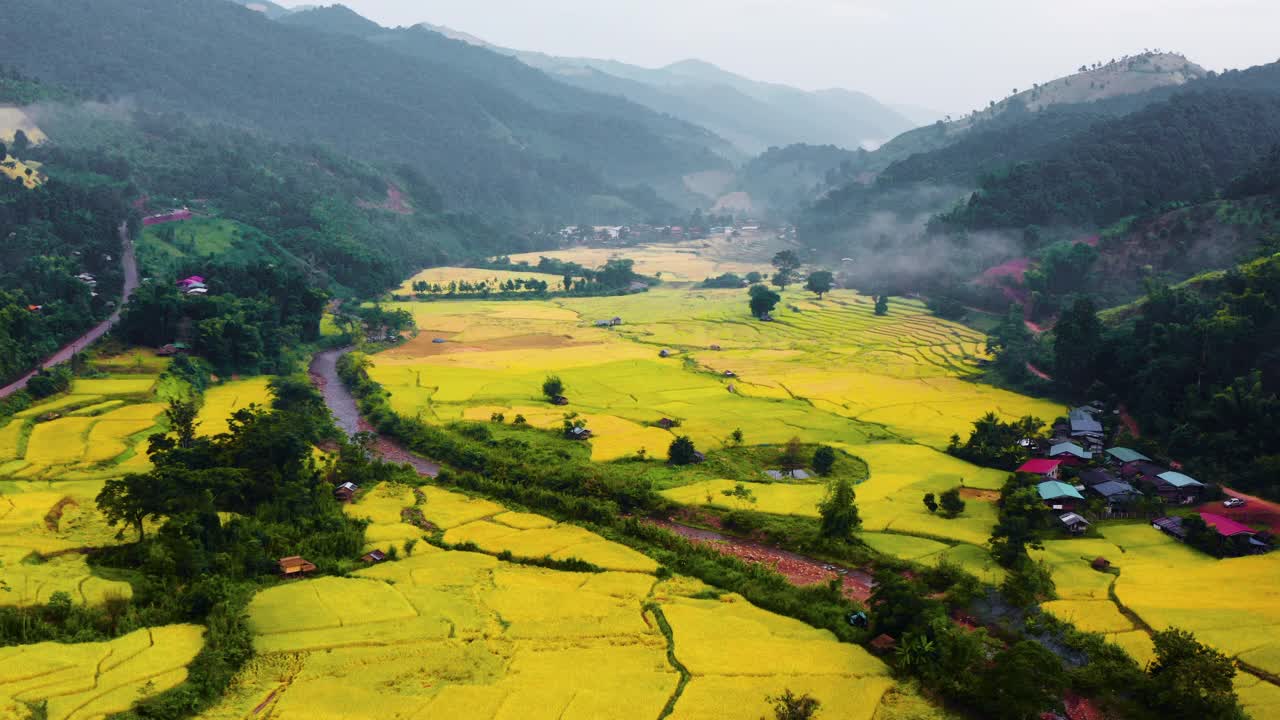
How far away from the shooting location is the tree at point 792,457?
→ 29172 millimetres

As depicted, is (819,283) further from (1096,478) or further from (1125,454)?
(1096,478)

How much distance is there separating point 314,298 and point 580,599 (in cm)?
3443

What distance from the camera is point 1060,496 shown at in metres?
24.3

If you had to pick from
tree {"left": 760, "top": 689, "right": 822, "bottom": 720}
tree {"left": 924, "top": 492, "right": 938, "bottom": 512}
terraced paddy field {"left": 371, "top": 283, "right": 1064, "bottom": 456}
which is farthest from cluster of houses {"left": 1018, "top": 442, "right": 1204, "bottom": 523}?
tree {"left": 760, "top": 689, "right": 822, "bottom": 720}

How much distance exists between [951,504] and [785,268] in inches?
2066

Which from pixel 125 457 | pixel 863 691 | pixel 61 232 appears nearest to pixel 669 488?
pixel 863 691

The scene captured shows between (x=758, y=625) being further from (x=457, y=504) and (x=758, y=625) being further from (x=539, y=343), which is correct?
(x=539, y=343)

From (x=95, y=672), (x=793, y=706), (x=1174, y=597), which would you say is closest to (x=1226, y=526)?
(x=1174, y=597)

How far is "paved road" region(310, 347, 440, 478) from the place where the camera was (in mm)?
30719

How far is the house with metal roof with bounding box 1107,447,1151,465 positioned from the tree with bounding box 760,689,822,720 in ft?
57.5

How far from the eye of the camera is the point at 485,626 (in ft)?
60.4

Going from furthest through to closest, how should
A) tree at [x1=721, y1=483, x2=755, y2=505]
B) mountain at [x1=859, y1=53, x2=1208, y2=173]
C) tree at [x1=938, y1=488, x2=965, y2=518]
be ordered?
mountain at [x1=859, y1=53, x2=1208, y2=173], tree at [x1=721, y1=483, x2=755, y2=505], tree at [x1=938, y1=488, x2=965, y2=518]

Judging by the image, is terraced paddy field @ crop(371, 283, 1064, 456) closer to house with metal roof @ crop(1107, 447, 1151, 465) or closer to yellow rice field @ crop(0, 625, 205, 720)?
house with metal roof @ crop(1107, 447, 1151, 465)

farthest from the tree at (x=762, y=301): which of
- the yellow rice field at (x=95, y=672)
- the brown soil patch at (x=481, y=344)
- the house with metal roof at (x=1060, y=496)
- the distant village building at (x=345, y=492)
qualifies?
the yellow rice field at (x=95, y=672)
